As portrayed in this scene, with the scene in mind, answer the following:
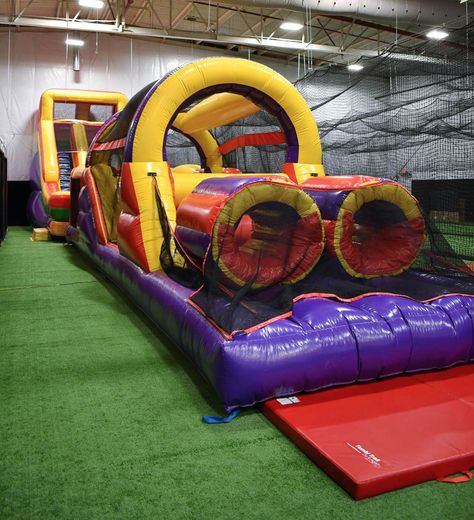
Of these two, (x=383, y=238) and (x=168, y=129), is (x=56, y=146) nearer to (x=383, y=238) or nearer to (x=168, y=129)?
(x=168, y=129)

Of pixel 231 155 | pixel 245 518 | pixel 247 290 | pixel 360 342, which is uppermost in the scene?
pixel 231 155

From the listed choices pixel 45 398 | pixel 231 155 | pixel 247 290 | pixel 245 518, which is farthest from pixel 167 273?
pixel 231 155

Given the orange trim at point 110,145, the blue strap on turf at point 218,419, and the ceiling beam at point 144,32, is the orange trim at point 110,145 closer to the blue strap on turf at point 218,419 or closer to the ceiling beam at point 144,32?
→ the blue strap on turf at point 218,419

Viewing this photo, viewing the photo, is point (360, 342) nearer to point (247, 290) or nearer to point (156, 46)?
point (247, 290)

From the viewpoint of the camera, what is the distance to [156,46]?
1130cm

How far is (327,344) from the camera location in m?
2.15

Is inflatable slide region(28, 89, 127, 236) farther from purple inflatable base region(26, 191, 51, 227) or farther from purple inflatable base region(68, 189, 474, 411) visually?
purple inflatable base region(68, 189, 474, 411)

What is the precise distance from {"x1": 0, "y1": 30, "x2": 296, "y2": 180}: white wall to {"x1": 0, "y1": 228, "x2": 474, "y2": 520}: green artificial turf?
8615 millimetres

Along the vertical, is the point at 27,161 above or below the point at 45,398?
above

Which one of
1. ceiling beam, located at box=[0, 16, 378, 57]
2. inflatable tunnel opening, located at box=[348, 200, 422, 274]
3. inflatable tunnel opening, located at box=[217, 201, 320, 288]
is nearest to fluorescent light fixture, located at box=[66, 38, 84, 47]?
ceiling beam, located at box=[0, 16, 378, 57]

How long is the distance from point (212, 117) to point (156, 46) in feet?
21.5

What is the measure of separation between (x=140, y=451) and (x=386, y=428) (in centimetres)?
86

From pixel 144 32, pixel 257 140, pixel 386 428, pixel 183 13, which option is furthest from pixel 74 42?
pixel 386 428

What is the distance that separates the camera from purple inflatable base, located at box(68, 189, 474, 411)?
2037 millimetres
